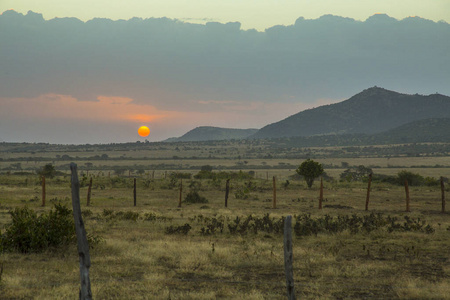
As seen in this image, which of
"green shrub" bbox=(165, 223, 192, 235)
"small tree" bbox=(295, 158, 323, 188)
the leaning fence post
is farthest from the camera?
"small tree" bbox=(295, 158, 323, 188)

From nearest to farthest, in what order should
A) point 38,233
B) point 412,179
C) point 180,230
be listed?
point 38,233 < point 180,230 < point 412,179

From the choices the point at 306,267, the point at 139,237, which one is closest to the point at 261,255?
the point at 306,267

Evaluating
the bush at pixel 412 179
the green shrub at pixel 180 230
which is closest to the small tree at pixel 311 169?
the bush at pixel 412 179

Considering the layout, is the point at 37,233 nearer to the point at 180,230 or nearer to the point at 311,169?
the point at 180,230

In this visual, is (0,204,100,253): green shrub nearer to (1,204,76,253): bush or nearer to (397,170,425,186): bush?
(1,204,76,253): bush

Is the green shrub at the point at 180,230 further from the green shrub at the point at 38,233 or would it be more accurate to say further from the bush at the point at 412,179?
the bush at the point at 412,179

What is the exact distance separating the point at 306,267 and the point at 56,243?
803 centimetres

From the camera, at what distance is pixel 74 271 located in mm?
11531

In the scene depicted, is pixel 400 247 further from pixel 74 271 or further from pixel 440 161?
pixel 440 161

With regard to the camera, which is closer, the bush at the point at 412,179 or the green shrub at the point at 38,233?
the green shrub at the point at 38,233

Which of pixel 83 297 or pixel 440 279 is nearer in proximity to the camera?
pixel 83 297

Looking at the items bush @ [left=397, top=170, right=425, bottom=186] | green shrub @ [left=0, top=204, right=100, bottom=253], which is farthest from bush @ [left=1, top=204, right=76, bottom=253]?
bush @ [left=397, top=170, right=425, bottom=186]

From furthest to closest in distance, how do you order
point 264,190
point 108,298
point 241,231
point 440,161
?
point 440,161, point 264,190, point 241,231, point 108,298

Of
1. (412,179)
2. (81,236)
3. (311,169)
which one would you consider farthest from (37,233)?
(412,179)
